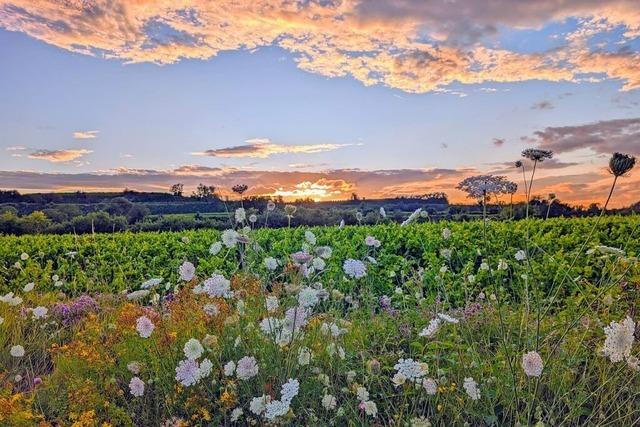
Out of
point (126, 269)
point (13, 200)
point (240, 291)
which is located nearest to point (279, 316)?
point (240, 291)

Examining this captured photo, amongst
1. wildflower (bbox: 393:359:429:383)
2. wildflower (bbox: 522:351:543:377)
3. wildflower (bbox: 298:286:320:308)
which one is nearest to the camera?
wildflower (bbox: 522:351:543:377)

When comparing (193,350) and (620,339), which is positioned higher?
(620,339)

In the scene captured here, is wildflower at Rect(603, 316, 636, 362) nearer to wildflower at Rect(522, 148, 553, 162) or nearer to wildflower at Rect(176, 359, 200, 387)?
wildflower at Rect(522, 148, 553, 162)

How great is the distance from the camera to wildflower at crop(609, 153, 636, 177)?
2.40 metres

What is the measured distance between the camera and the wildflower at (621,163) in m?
2.40

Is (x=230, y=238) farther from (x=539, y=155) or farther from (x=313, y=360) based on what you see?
(x=539, y=155)

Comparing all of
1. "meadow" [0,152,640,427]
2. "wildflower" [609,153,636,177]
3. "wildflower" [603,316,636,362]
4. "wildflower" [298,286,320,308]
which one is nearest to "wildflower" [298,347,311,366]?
"meadow" [0,152,640,427]

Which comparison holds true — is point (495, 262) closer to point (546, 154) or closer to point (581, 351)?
point (581, 351)

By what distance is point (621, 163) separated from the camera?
2.41 m

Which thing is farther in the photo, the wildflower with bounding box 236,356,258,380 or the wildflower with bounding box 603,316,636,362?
the wildflower with bounding box 236,356,258,380

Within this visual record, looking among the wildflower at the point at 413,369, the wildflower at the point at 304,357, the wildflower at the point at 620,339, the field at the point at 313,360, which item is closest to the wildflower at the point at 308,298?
the field at the point at 313,360

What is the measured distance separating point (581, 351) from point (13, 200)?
40.2ft

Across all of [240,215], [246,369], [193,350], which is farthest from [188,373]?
[240,215]

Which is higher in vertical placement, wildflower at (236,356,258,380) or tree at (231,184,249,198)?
tree at (231,184,249,198)
